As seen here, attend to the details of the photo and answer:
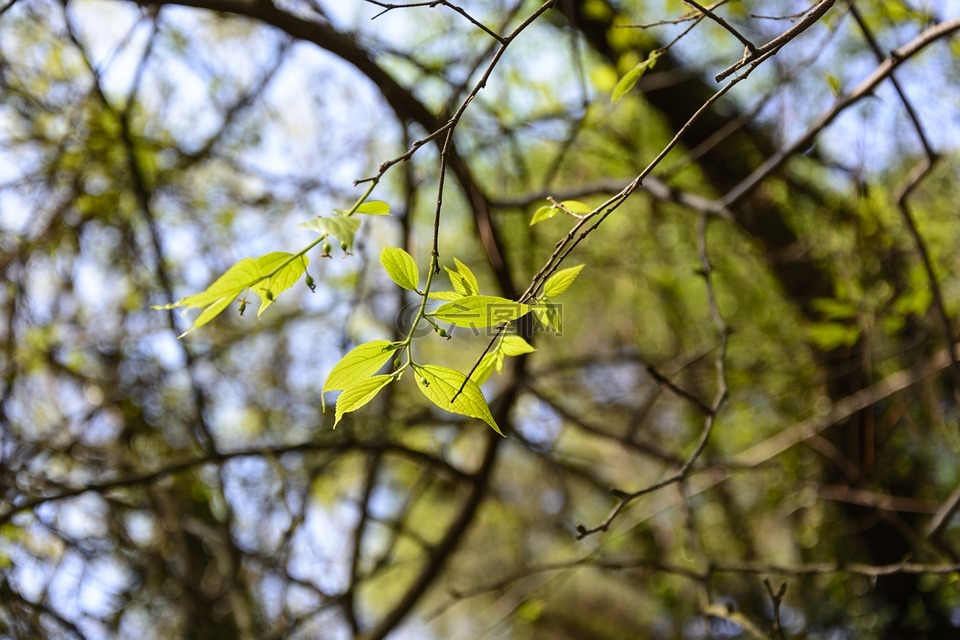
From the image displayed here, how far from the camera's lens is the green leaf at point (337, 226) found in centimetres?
56

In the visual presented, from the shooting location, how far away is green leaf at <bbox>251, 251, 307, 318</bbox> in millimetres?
609

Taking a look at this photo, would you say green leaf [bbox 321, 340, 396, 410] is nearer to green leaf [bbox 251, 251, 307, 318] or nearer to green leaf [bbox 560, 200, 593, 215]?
green leaf [bbox 251, 251, 307, 318]

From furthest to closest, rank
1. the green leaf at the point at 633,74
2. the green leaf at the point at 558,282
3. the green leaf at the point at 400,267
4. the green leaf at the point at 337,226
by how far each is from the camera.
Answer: the green leaf at the point at 633,74
the green leaf at the point at 558,282
the green leaf at the point at 400,267
the green leaf at the point at 337,226

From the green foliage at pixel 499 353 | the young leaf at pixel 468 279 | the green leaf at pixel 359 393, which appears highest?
the young leaf at pixel 468 279

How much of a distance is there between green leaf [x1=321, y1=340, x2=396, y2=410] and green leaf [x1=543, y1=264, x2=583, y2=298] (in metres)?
0.18

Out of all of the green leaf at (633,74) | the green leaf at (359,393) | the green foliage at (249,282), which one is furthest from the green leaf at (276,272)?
the green leaf at (633,74)

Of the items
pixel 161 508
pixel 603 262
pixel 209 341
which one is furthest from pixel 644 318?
pixel 161 508

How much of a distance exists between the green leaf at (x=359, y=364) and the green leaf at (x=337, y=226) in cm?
15

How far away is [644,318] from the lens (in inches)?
142

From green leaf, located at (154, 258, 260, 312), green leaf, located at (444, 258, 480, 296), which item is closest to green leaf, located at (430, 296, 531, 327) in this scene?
green leaf, located at (444, 258, 480, 296)

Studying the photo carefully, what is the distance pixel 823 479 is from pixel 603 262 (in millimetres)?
1155

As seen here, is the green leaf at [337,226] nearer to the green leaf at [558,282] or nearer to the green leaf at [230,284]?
the green leaf at [230,284]

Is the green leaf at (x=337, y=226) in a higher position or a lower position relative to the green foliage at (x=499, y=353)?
higher

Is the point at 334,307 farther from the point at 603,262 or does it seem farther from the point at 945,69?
the point at 945,69
